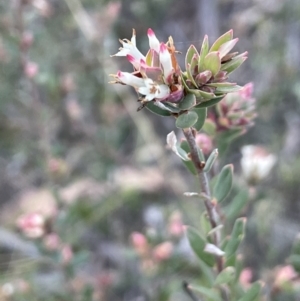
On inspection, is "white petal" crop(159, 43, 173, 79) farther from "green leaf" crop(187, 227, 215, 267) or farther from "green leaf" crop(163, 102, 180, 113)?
"green leaf" crop(187, 227, 215, 267)

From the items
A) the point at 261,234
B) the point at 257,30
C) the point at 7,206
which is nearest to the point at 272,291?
the point at 261,234

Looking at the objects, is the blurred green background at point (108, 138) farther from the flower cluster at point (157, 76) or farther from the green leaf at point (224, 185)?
the flower cluster at point (157, 76)

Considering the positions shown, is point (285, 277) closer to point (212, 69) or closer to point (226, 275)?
point (226, 275)

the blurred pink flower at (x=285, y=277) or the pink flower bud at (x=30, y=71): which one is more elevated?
the pink flower bud at (x=30, y=71)

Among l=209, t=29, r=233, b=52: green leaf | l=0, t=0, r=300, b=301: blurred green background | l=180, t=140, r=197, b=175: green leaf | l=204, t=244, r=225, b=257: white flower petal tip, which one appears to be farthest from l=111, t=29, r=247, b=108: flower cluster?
l=0, t=0, r=300, b=301: blurred green background

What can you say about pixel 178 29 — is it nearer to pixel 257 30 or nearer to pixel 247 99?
pixel 257 30

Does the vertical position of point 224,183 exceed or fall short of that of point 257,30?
it falls short

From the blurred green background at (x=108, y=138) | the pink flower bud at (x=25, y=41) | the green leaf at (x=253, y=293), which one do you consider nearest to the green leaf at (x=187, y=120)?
the green leaf at (x=253, y=293)
